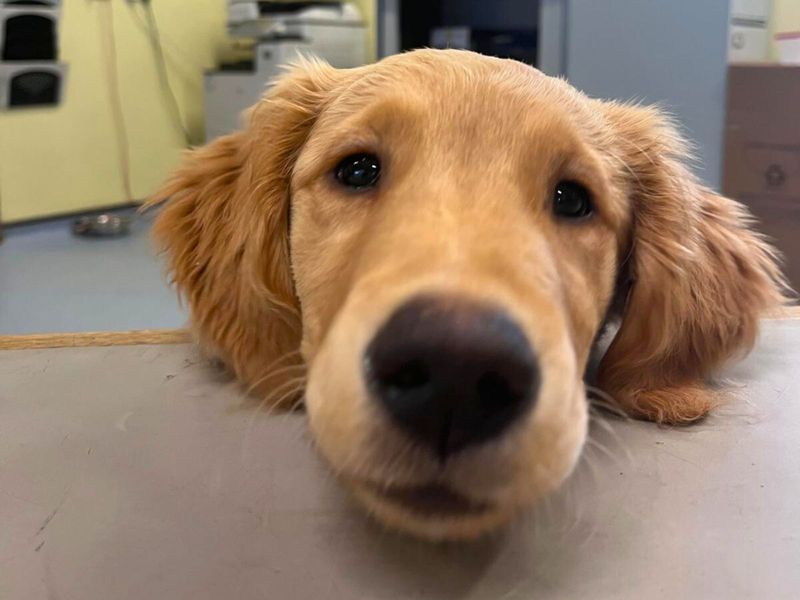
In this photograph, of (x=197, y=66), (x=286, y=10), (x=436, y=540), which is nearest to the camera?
(x=436, y=540)

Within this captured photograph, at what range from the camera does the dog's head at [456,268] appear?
0.82 m

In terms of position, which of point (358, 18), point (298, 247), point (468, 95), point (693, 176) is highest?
point (358, 18)

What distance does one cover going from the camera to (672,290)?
1.46 metres

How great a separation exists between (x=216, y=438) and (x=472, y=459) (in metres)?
0.57

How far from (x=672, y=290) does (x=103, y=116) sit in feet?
15.0

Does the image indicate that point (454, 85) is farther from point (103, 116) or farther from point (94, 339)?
→ point (103, 116)

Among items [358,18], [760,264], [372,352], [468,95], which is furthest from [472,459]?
[358,18]

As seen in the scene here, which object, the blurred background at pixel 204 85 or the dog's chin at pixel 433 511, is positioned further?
the blurred background at pixel 204 85

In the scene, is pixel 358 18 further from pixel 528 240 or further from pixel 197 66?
pixel 528 240

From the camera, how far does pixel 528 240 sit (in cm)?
109

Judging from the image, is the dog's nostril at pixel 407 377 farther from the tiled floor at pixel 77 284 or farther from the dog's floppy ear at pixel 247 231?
the tiled floor at pixel 77 284

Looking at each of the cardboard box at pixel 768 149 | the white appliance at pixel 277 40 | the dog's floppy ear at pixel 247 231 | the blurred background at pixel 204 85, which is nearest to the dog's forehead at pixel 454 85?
the dog's floppy ear at pixel 247 231

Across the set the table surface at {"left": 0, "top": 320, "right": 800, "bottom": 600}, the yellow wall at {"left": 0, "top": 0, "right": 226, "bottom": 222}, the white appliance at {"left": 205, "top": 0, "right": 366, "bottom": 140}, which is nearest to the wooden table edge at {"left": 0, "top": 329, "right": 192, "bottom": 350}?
the table surface at {"left": 0, "top": 320, "right": 800, "bottom": 600}

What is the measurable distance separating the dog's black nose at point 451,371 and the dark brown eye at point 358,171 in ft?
1.70
